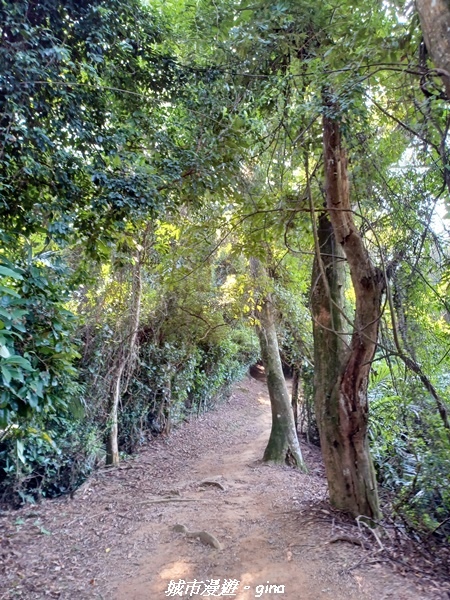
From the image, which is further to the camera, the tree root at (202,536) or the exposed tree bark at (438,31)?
the tree root at (202,536)

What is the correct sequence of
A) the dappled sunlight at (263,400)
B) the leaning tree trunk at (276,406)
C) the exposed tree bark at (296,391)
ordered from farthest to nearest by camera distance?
the dappled sunlight at (263,400)
the exposed tree bark at (296,391)
the leaning tree trunk at (276,406)

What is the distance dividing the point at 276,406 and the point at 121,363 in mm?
3051

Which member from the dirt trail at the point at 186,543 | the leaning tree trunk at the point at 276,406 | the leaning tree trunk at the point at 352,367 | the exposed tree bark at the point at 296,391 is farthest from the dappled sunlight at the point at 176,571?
the exposed tree bark at the point at 296,391

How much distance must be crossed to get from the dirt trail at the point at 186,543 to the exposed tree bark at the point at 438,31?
3270mm

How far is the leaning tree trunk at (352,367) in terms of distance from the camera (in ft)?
12.7

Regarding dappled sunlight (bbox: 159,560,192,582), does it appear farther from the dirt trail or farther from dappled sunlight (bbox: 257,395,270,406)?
dappled sunlight (bbox: 257,395,270,406)

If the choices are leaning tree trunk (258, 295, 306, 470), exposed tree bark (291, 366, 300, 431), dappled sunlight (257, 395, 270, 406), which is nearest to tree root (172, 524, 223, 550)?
leaning tree trunk (258, 295, 306, 470)

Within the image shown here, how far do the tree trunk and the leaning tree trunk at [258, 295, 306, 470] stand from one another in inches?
94.4

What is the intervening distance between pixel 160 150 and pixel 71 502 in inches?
187

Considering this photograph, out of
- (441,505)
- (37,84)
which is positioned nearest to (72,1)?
(37,84)

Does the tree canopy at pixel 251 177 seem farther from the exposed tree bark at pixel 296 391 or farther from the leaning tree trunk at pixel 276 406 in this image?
the exposed tree bark at pixel 296 391

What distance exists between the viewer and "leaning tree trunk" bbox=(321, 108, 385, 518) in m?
3.88

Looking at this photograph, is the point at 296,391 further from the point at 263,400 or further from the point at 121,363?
the point at 263,400

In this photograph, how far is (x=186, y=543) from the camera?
3977mm
